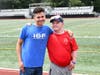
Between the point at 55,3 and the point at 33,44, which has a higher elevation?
the point at 33,44

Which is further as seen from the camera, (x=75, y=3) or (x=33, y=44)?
(x=75, y=3)

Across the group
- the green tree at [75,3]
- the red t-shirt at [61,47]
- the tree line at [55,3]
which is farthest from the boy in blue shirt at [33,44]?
the green tree at [75,3]

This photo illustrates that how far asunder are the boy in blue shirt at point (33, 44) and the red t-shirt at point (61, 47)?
0.42 ft

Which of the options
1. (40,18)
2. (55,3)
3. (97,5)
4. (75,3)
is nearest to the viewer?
(40,18)

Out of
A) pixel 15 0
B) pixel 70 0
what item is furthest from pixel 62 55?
pixel 15 0

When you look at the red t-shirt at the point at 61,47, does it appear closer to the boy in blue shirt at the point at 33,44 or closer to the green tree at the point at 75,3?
the boy in blue shirt at the point at 33,44

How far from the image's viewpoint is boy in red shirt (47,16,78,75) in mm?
6137

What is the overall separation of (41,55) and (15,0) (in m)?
56.5

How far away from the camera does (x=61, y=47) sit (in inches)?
242

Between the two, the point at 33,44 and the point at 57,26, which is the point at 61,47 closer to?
the point at 57,26

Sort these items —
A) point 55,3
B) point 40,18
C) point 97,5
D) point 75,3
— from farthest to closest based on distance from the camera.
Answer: point 55,3 → point 75,3 → point 97,5 → point 40,18

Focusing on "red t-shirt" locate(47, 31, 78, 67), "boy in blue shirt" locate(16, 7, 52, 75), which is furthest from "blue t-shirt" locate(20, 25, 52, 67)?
"red t-shirt" locate(47, 31, 78, 67)

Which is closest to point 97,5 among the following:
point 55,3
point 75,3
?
point 75,3

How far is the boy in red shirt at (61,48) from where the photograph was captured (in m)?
6.14
